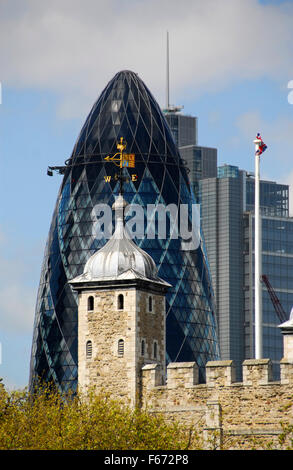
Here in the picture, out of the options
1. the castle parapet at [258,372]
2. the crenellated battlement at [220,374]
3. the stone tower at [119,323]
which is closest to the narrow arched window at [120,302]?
the stone tower at [119,323]

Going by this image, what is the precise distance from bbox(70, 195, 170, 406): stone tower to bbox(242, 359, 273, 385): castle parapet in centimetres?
694

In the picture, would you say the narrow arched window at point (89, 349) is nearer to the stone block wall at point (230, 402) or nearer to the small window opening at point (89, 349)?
the small window opening at point (89, 349)

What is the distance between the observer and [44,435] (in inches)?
2763

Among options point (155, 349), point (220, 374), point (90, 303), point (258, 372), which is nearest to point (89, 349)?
point (90, 303)

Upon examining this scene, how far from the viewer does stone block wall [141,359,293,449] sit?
72750 mm

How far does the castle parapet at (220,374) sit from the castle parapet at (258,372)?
1102mm

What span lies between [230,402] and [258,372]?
235cm

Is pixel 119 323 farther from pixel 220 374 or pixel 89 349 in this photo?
pixel 220 374

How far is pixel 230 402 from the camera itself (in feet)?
244

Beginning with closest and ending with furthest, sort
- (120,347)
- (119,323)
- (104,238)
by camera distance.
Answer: (120,347), (119,323), (104,238)

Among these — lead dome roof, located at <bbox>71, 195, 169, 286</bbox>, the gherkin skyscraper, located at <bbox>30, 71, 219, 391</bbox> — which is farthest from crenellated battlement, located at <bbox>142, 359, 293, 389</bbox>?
the gherkin skyscraper, located at <bbox>30, 71, 219, 391</bbox>
